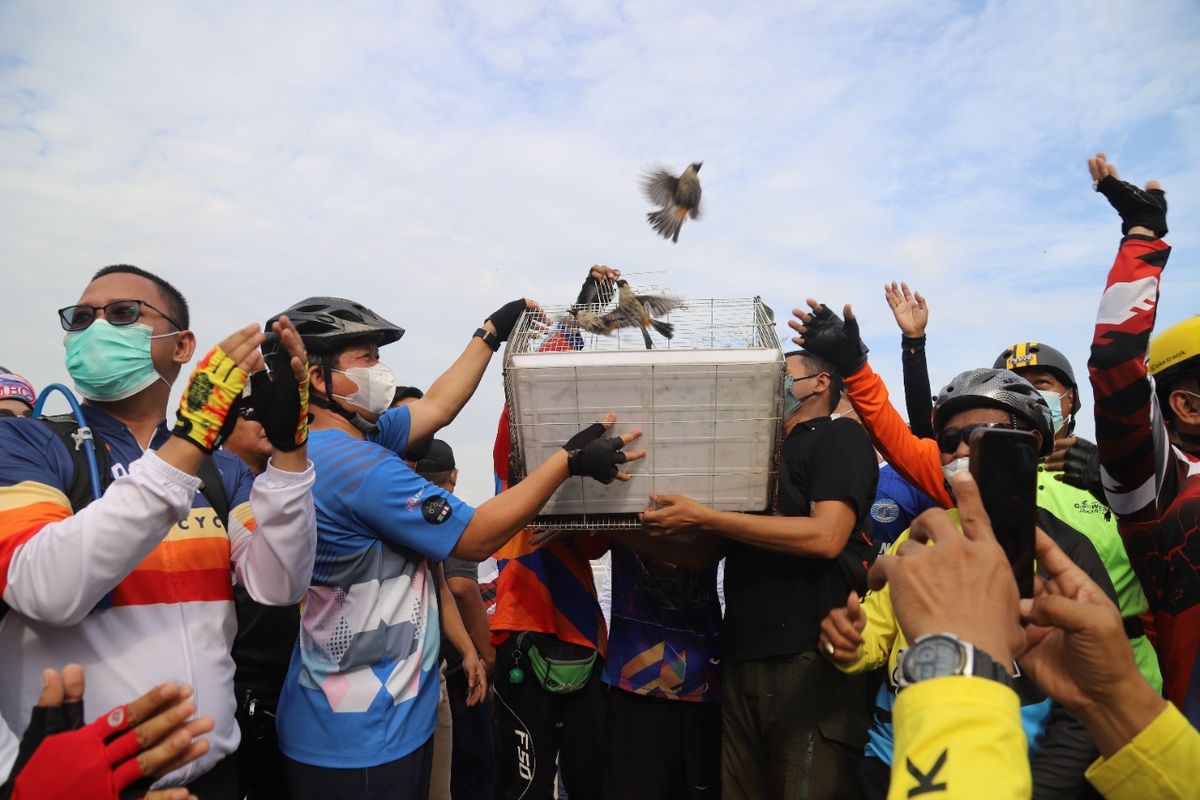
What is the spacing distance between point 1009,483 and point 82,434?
2.39 metres

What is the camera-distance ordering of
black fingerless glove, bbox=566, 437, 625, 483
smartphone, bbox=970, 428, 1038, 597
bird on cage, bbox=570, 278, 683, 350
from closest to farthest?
smartphone, bbox=970, 428, 1038, 597, black fingerless glove, bbox=566, 437, 625, 483, bird on cage, bbox=570, 278, 683, 350

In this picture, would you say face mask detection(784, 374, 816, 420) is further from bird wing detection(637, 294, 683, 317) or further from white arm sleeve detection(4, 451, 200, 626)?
white arm sleeve detection(4, 451, 200, 626)

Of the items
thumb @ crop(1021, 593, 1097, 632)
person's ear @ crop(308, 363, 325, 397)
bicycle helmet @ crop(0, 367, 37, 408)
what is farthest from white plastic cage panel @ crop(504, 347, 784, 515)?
bicycle helmet @ crop(0, 367, 37, 408)

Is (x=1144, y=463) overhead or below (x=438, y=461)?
overhead

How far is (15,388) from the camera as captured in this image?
4746 millimetres

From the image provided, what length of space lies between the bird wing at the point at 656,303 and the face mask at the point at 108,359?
194cm

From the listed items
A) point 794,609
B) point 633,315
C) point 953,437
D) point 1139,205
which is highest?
point 1139,205

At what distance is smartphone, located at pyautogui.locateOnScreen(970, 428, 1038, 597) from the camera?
4.36 feet

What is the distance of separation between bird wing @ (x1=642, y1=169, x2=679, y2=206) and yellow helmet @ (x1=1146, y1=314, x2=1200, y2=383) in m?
2.29

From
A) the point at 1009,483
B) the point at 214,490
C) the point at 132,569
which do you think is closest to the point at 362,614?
the point at 214,490

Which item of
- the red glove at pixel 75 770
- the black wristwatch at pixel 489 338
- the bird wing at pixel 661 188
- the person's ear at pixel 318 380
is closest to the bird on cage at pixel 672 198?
the bird wing at pixel 661 188

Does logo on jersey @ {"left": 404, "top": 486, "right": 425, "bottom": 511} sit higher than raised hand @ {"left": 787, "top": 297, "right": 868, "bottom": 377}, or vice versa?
raised hand @ {"left": 787, "top": 297, "right": 868, "bottom": 377}

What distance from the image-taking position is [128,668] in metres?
2.02

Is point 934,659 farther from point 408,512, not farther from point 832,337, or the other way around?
point 832,337
